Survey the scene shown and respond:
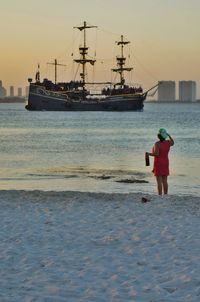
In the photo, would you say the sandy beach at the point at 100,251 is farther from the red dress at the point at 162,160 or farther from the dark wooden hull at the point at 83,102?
the dark wooden hull at the point at 83,102

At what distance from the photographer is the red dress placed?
11.7 metres

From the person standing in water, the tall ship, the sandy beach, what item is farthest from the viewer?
the tall ship

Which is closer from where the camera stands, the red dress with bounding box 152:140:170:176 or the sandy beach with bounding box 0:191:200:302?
the sandy beach with bounding box 0:191:200:302

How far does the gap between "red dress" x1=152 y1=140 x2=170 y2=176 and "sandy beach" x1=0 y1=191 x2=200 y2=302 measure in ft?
2.90

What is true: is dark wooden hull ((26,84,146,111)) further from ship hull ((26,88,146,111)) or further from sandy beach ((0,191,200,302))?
sandy beach ((0,191,200,302))

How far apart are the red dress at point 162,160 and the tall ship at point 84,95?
113 m

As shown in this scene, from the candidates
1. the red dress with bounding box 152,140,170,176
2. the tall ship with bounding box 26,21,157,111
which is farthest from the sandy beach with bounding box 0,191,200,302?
the tall ship with bounding box 26,21,157,111

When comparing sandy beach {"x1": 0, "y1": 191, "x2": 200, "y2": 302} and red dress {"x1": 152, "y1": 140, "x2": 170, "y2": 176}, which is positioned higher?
red dress {"x1": 152, "y1": 140, "x2": 170, "y2": 176}

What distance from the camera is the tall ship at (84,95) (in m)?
126

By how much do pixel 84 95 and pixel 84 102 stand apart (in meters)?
2.17

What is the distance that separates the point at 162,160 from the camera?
11961 millimetres

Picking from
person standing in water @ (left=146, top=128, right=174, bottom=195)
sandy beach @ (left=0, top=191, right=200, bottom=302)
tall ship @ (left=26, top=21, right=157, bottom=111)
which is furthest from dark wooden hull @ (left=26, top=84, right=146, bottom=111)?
sandy beach @ (left=0, top=191, right=200, bottom=302)

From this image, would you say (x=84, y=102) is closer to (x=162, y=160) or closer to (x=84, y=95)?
(x=84, y=95)

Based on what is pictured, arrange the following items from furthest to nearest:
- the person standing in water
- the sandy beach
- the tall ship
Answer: the tall ship, the person standing in water, the sandy beach
